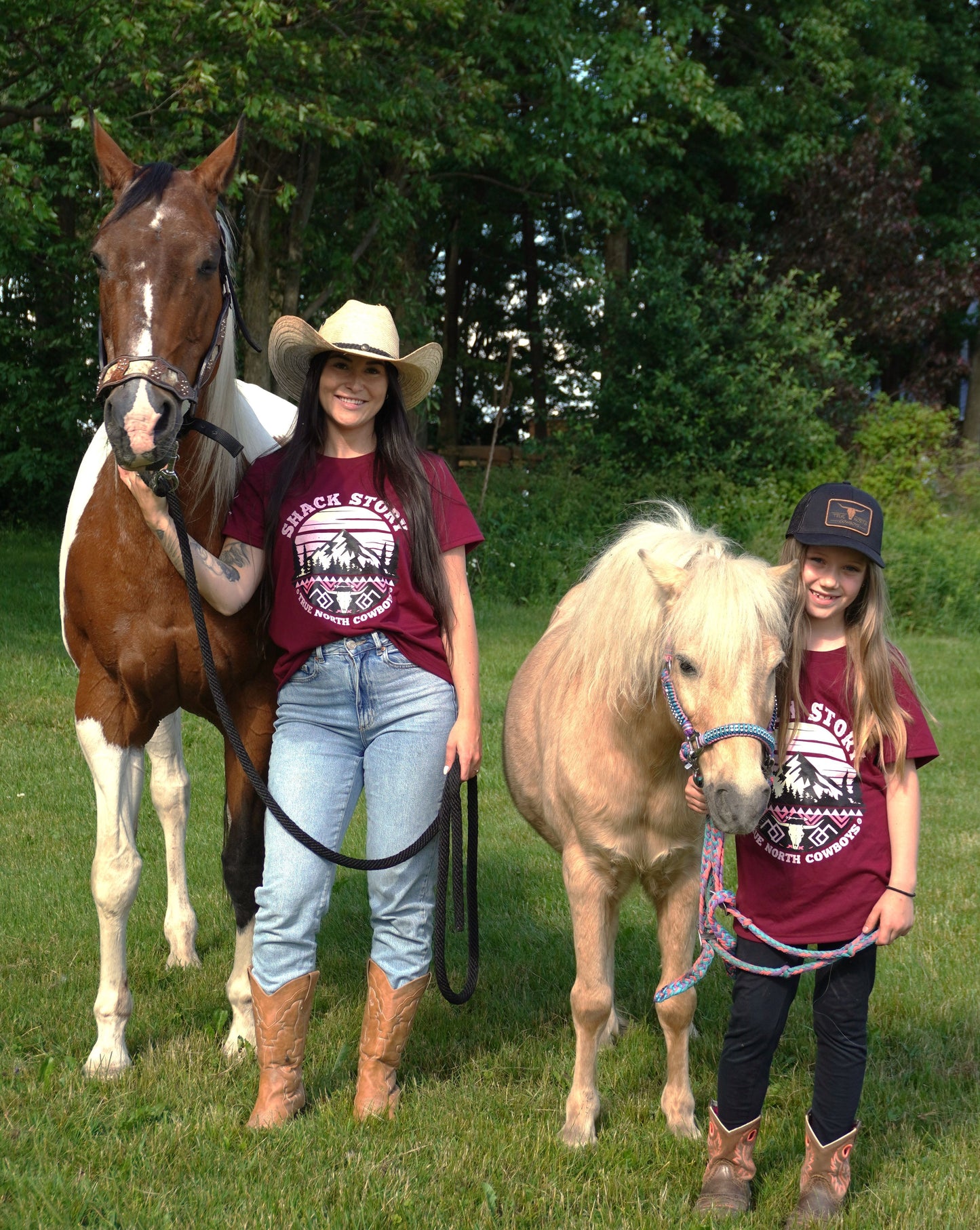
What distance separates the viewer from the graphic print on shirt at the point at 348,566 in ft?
9.64

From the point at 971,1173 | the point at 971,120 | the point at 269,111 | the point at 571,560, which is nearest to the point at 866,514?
the point at 971,1173

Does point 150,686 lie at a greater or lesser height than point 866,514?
lesser

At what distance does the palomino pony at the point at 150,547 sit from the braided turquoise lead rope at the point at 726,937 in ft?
4.49

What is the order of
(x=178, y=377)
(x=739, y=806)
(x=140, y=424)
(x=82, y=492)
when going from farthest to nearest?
(x=82, y=492), (x=178, y=377), (x=140, y=424), (x=739, y=806)

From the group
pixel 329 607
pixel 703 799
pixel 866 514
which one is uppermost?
pixel 866 514

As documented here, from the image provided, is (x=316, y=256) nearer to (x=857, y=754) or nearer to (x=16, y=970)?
(x=16, y=970)

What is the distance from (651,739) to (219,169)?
1857 mm

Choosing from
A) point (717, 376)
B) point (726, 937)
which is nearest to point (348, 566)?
point (726, 937)

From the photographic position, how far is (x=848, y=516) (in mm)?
2609

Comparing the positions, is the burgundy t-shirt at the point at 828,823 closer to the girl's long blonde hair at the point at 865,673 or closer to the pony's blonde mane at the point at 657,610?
the girl's long blonde hair at the point at 865,673

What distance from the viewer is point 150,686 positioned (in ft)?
10.3

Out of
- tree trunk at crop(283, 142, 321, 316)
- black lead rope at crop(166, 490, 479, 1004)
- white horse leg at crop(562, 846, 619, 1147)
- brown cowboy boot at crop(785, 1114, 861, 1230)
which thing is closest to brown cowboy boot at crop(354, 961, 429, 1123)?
black lead rope at crop(166, 490, 479, 1004)

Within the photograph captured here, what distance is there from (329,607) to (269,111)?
727 centimetres

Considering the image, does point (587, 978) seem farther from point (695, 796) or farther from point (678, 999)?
point (695, 796)
